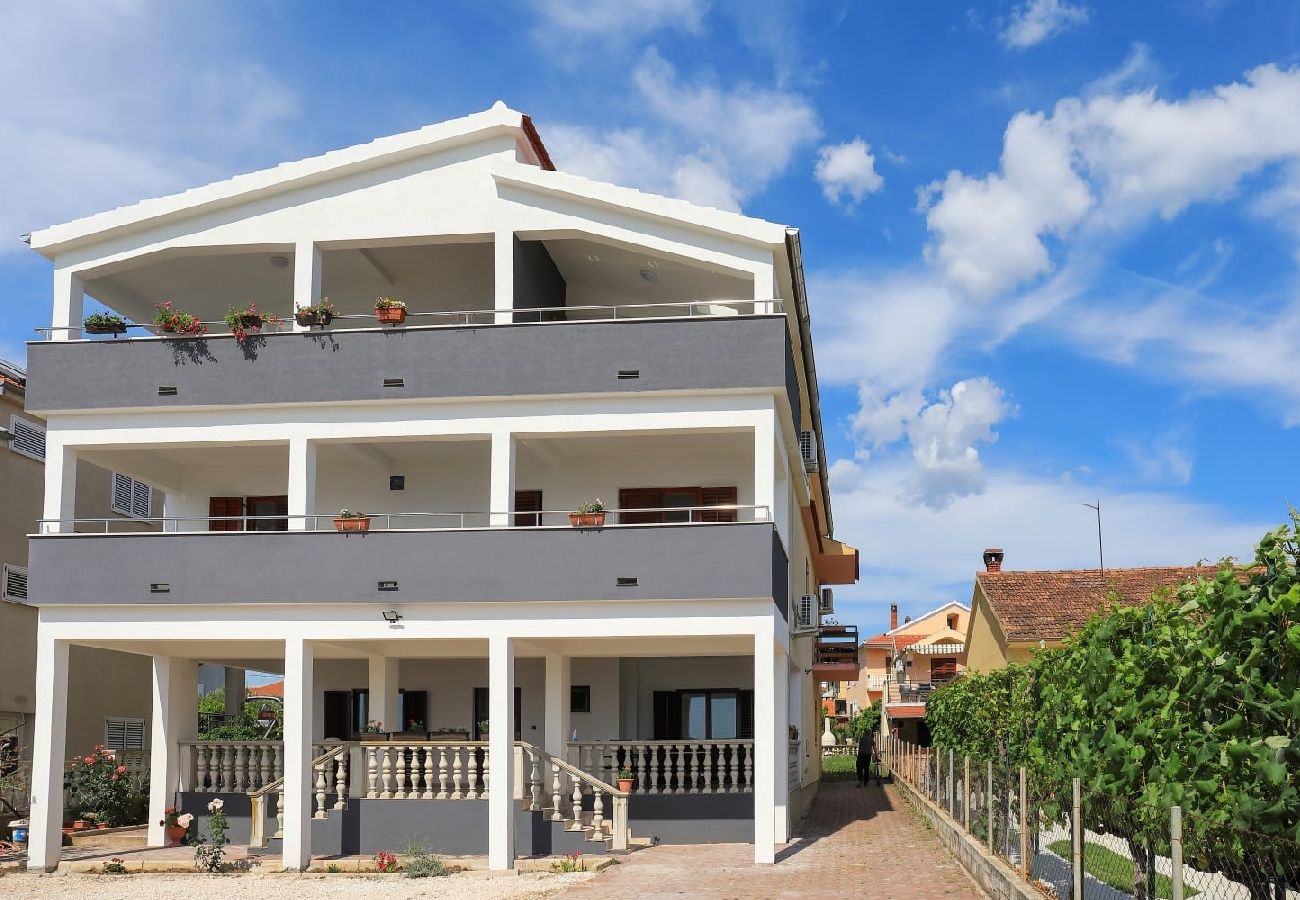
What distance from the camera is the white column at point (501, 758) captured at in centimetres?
2098

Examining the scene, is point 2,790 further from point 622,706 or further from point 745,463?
point 745,463

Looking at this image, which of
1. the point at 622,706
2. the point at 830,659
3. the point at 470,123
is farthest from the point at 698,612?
the point at 830,659

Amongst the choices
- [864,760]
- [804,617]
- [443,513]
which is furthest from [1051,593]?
[443,513]

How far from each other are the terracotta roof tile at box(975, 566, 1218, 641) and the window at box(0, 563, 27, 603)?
83.2 ft

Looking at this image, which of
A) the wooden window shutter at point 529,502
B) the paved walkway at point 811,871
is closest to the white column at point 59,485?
the wooden window shutter at point 529,502

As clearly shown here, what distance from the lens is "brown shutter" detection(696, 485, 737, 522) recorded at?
84.3 ft

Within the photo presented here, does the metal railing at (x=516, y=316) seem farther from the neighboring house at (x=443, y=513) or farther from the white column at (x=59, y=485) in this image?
the white column at (x=59, y=485)

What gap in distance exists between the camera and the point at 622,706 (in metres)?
27.2

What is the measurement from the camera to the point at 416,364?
22.5 m

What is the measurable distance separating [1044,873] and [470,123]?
14606 millimetres

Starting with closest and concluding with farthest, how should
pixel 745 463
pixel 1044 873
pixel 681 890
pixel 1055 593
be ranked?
pixel 1044 873, pixel 681 890, pixel 745 463, pixel 1055 593

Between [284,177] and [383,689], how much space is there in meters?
9.28

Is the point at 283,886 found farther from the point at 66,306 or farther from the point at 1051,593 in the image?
the point at 1051,593

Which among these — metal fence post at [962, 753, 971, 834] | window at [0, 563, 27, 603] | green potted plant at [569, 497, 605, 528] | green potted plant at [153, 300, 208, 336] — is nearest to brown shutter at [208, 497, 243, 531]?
green potted plant at [153, 300, 208, 336]
